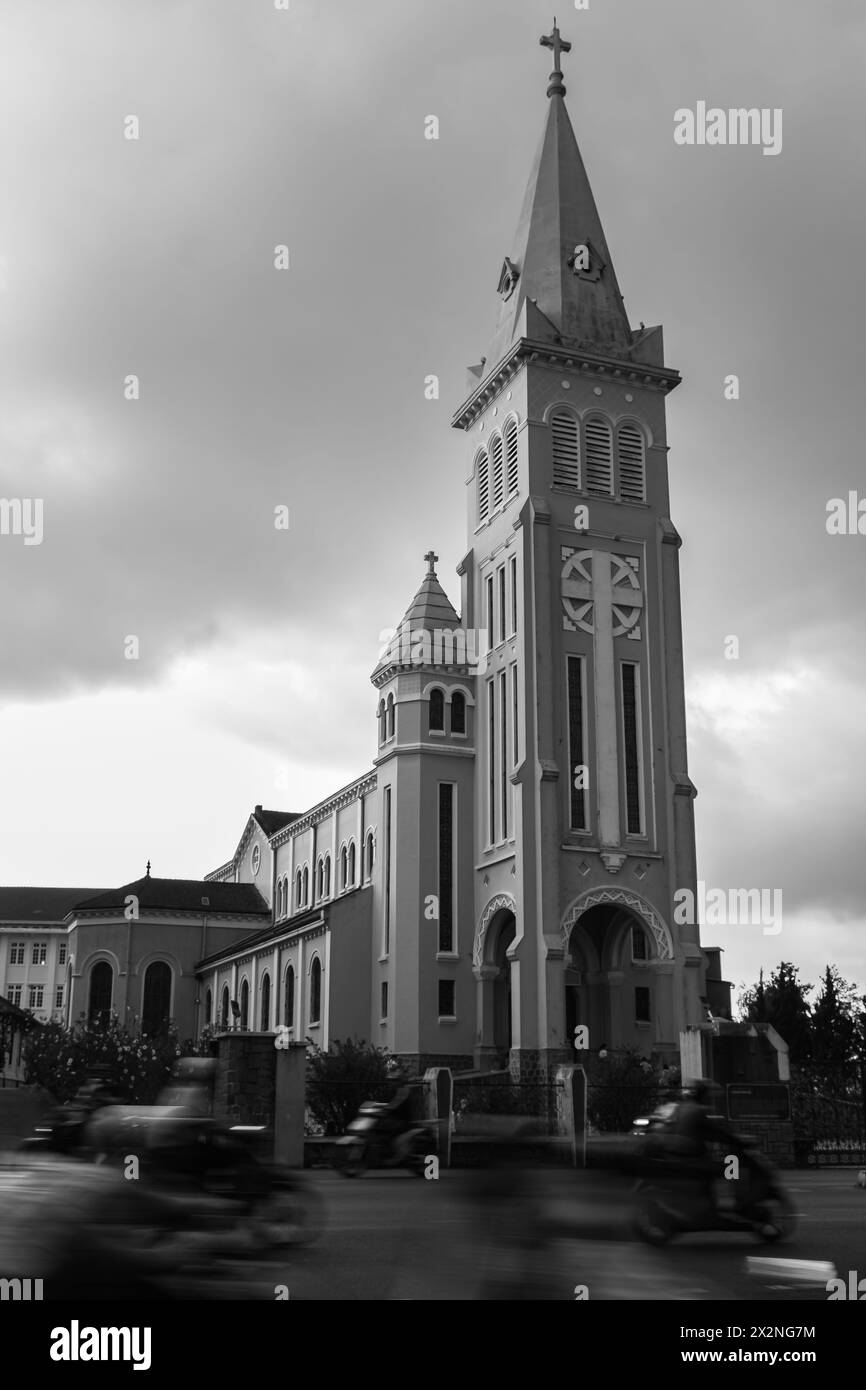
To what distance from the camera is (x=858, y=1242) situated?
1437 centimetres

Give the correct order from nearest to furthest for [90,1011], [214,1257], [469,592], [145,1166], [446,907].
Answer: [214,1257] → [145,1166] → [446,907] → [469,592] → [90,1011]

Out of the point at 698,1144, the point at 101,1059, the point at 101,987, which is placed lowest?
the point at 698,1144

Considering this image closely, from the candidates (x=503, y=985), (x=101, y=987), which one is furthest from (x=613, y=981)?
(x=101, y=987)

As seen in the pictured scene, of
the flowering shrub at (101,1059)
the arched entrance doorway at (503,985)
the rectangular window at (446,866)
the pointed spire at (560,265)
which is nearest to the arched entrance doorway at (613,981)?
the arched entrance doorway at (503,985)

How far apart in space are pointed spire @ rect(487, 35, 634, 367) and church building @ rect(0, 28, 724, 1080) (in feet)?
0.37

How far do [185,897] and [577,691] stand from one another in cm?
3220

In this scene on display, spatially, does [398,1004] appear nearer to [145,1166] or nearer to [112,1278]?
[145,1166]

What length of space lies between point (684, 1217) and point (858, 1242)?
2014mm

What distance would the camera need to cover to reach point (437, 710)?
2019 inches

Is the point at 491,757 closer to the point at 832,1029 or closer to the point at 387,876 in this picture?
the point at 387,876

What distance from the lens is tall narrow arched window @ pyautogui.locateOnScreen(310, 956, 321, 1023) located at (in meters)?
52.9

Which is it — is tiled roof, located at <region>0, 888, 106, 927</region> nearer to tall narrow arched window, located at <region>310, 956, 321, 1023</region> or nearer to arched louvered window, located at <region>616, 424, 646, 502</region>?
tall narrow arched window, located at <region>310, 956, 321, 1023</region>

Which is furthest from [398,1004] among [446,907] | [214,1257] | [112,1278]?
[112,1278]

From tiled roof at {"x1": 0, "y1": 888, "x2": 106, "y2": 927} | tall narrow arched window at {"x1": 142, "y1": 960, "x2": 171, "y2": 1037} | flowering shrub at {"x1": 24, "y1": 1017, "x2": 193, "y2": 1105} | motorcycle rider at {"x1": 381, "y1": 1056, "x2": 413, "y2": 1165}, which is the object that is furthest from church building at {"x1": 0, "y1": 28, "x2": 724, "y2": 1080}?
tiled roof at {"x1": 0, "y1": 888, "x2": 106, "y2": 927}
